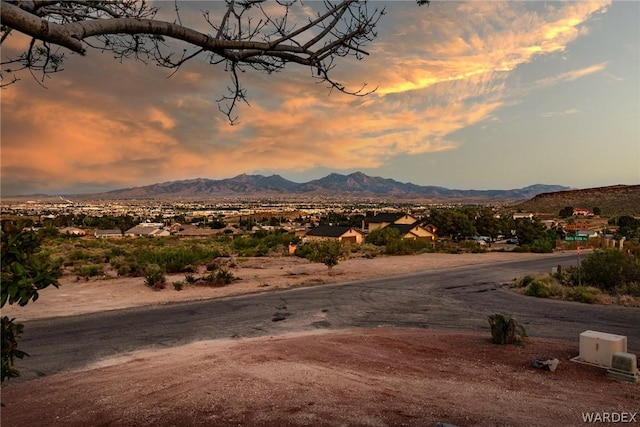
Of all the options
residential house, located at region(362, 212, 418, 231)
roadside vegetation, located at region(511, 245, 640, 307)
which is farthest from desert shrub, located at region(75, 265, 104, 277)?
residential house, located at region(362, 212, 418, 231)

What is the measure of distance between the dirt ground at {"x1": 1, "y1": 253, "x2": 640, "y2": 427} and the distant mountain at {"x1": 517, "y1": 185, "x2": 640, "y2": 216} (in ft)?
366

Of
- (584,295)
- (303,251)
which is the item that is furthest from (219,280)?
(584,295)

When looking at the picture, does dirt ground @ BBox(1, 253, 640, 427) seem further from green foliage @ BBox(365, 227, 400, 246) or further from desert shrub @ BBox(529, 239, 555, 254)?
green foliage @ BBox(365, 227, 400, 246)

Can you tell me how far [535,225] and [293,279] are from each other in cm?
4191

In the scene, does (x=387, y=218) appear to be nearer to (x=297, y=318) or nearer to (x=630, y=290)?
(x=630, y=290)

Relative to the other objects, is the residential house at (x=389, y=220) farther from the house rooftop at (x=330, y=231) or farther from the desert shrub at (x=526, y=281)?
the desert shrub at (x=526, y=281)

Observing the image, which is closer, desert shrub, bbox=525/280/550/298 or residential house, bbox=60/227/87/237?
desert shrub, bbox=525/280/550/298

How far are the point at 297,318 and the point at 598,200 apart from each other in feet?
448

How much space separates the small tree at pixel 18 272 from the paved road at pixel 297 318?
25.4 ft

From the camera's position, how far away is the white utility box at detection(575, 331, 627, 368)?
9.84 meters

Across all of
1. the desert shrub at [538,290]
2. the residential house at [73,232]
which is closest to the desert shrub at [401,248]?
the desert shrub at [538,290]

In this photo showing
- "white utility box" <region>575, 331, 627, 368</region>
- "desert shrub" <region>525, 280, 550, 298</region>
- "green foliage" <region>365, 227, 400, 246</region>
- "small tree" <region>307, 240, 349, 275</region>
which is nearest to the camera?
"white utility box" <region>575, 331, 627, 368</region>

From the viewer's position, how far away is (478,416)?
23.0 ft

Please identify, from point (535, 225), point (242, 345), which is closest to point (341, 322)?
point (242, 345)
